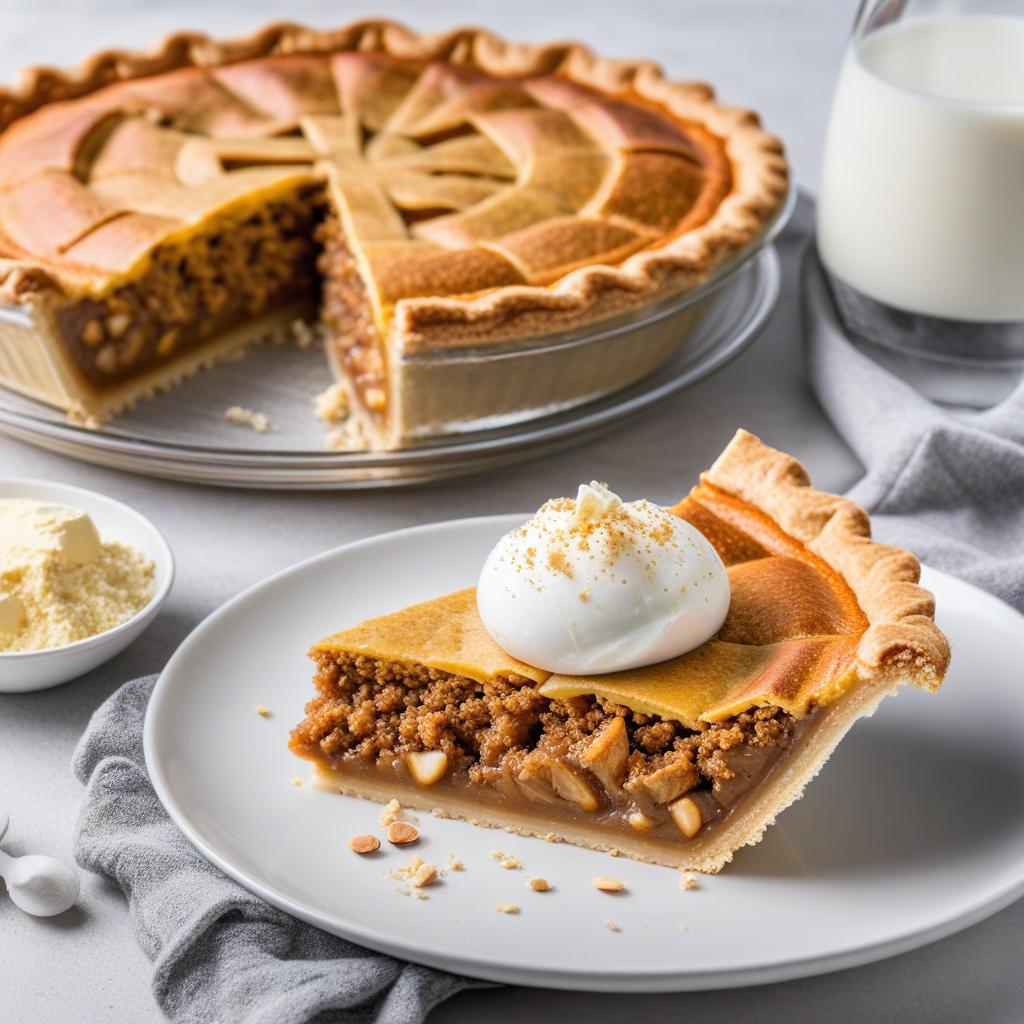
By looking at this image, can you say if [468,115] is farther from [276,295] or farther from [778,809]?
[778,809]

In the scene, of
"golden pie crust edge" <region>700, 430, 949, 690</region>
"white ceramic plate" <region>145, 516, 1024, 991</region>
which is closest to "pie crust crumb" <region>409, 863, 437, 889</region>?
"white ceramic plate" <region>145, 516, 1024, 991</region>

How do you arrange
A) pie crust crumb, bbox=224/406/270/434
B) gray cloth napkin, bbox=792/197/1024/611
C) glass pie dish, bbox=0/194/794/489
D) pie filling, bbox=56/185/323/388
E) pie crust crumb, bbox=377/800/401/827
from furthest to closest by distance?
pie filling, bbox=56/185/323/388
pie crust crumb, bbox=224/406/270/434
glass pie dish, bbox=0/194/794/489
gray cloth napkin, bbox=792/197/1024/611
pie crust crumb, bbox=377/800/401/827

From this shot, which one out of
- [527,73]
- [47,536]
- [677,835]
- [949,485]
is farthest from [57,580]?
[527,73]

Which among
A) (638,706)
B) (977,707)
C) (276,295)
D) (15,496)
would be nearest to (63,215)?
(276,295)

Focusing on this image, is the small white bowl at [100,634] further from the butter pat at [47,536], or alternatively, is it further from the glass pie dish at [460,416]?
the glass pie dish at [460,416]

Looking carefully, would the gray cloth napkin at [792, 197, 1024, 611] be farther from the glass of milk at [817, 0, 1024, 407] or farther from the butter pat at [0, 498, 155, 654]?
the butter pat at [0, 498, 155, 654]
